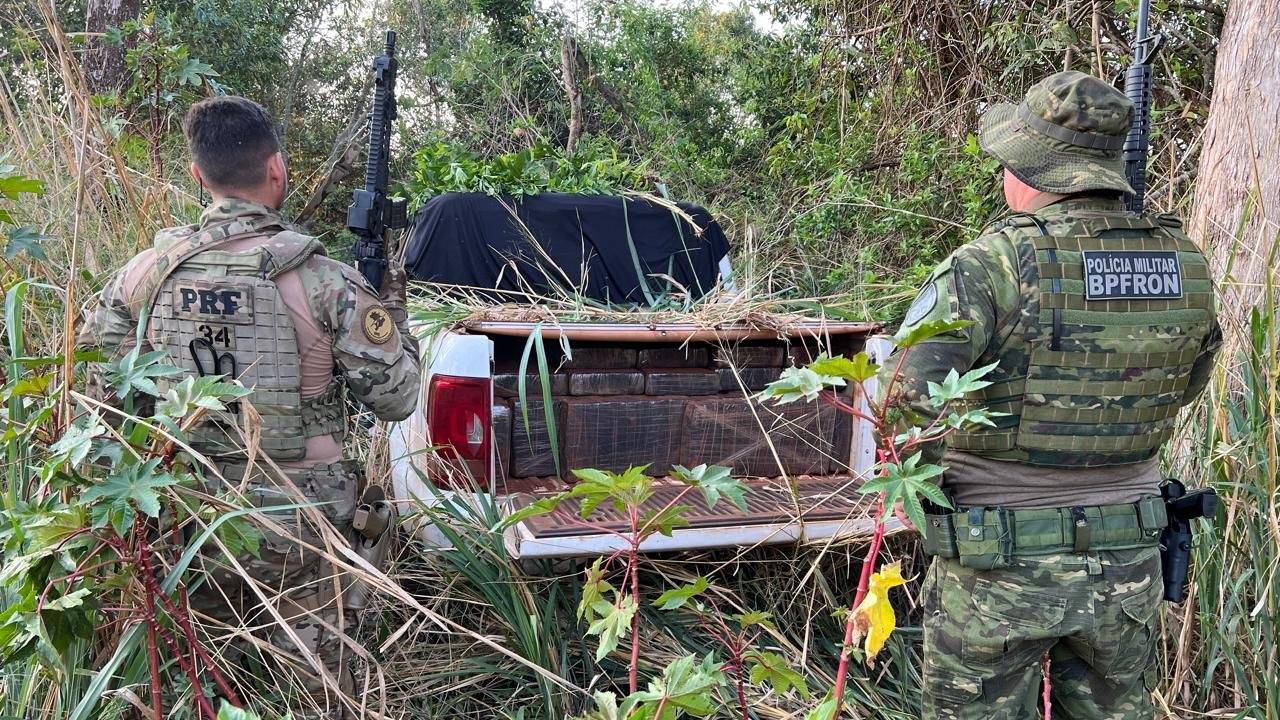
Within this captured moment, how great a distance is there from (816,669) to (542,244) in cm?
220

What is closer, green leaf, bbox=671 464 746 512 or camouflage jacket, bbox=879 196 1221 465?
green leaf, bbox=671 464 746 512

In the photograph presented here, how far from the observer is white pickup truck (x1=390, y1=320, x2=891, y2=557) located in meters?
2.63

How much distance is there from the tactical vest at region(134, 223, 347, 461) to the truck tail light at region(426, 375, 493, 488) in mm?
549

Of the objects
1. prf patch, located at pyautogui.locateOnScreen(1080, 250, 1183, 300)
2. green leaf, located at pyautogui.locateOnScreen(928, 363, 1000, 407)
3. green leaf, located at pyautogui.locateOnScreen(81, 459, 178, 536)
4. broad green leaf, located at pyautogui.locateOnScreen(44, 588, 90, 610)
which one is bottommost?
broad green leaf, located at pyautogui.locateOnScreen(44, 588, 90, 610)

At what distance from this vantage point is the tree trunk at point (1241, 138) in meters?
3.02

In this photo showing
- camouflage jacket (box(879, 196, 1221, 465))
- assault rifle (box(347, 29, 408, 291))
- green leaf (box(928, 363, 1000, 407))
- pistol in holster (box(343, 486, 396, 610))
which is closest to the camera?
green leaf (box(928, 363, 1000, 407))

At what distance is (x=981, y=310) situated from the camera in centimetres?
197

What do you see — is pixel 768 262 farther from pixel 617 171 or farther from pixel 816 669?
pixel 816 669

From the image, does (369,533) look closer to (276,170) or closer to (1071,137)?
(276,170)

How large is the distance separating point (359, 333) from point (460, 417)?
0.54 m

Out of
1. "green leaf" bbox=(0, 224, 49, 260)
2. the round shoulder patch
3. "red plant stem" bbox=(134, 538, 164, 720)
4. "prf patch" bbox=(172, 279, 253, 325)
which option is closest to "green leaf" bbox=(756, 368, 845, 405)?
the round shoulder patch

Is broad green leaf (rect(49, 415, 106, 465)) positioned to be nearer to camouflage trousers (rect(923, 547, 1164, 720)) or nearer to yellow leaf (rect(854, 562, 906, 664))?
yellow leaf (rect(854, 562, 906, 664))

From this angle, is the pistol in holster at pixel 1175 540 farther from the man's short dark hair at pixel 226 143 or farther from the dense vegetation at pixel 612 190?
the man's short dark hair at pixel 226 143

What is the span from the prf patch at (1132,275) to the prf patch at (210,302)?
1.89 meters
